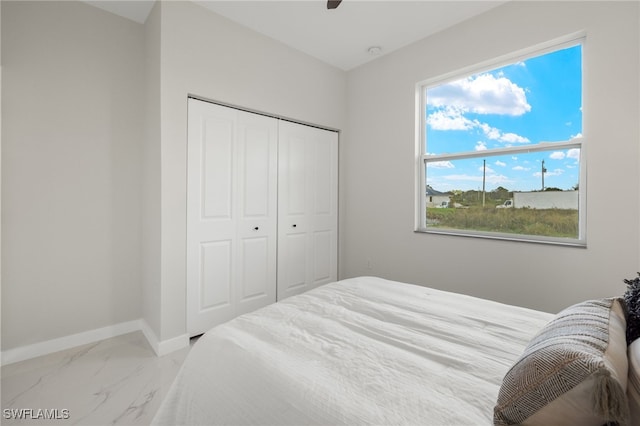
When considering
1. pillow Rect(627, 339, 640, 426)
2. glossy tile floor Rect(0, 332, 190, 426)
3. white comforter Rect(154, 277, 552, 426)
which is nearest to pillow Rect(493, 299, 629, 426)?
pillow Rect(627, 339, 640, 426)

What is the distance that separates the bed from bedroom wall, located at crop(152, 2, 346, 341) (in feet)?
4.22

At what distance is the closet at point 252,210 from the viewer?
255 cm

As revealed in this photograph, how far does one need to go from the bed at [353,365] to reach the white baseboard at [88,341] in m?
1.36

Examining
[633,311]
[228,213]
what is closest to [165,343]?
[228,213]

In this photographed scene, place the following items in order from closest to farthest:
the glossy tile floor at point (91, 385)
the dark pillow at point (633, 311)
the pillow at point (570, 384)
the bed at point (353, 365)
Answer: the pillow at point (570, 384) < the bed at point (353, 365) < the dark pillow at point (633, 311) < the glossy tile floor at point (91, 385)

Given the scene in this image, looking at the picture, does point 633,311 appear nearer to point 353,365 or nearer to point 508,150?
point 353,365

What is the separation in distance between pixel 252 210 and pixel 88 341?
5.68ft

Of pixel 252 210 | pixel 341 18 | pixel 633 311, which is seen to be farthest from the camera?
pixel 252 210

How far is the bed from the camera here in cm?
80

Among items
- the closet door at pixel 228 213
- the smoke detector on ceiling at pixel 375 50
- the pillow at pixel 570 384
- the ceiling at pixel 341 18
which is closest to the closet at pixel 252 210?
the closet door at pixel 228 213

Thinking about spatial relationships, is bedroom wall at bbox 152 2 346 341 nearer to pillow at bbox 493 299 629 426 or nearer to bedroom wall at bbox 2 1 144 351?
bedroom wall at bbox 2 1 144 351

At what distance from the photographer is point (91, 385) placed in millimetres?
1886

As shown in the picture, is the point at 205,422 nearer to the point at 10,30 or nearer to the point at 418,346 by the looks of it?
the point at 418,346

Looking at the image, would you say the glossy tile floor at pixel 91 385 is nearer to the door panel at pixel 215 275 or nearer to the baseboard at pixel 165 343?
the baseboard at pixel 165 343
